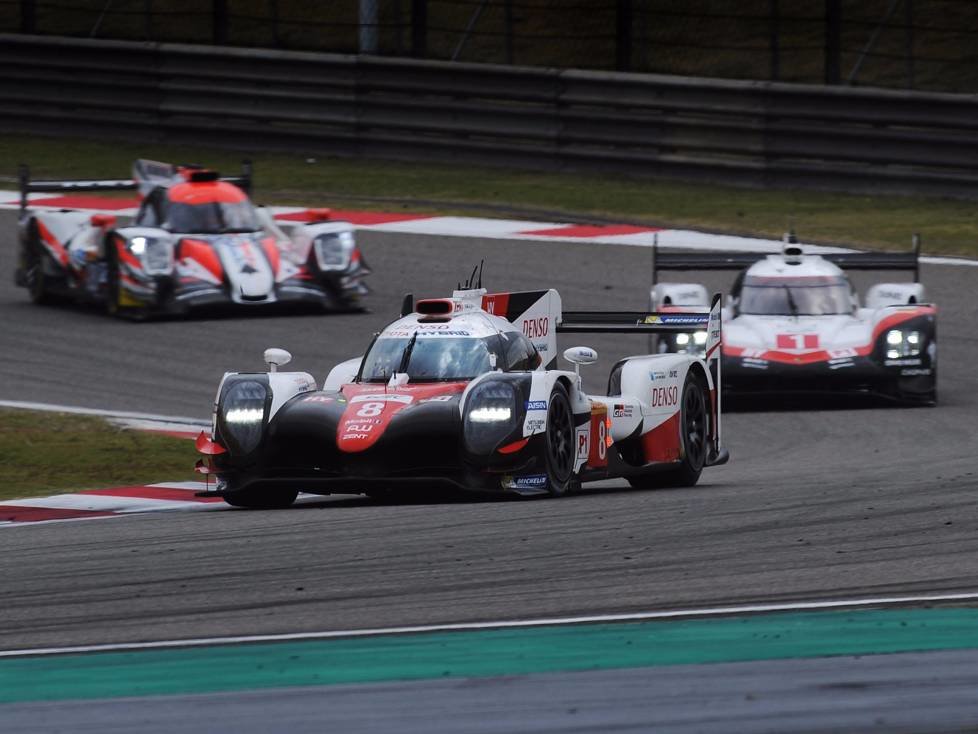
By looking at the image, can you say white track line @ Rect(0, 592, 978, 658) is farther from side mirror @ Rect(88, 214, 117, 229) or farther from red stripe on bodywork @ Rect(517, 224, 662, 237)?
red stripe on bodywork @ Rect(517, 224, 662, 237)

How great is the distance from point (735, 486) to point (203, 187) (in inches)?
337

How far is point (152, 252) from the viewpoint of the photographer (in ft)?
59.0

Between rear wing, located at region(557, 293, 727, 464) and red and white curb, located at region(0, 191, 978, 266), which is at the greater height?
red and white curb, located at region(0, 191, 978, 266)

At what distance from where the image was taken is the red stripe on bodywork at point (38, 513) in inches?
424

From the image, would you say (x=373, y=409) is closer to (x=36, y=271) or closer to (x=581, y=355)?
(x=581, y=355)

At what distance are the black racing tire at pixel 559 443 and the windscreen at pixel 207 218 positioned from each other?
8.22 m

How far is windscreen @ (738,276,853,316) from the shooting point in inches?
634

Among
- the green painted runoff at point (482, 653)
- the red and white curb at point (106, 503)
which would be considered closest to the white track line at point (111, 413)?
the red and white curb at point (106, 503)

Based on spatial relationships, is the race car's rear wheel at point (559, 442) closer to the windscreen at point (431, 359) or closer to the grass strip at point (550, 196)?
the windscreen at point (431, 359)

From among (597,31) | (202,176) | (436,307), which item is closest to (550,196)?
(202,176)

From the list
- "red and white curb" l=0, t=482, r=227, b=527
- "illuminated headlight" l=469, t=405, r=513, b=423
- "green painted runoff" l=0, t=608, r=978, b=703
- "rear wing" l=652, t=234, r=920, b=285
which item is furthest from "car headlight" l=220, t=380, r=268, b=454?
"rear wing" l=652, t=234, r=920, b=285

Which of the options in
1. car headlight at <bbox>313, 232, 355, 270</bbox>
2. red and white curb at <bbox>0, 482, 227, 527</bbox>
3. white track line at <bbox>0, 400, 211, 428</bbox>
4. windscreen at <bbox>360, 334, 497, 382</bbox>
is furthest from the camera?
car headlight at <bbox>313, 232, 355, 270</bbox>

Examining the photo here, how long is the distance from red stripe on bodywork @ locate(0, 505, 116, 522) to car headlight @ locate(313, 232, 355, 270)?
293 inches

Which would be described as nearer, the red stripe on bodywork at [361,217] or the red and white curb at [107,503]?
the red and white curb at [107,503]
